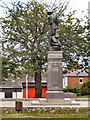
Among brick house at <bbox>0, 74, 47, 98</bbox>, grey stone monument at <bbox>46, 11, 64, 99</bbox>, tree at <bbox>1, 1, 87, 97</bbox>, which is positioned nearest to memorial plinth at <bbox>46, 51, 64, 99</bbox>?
grey stone monument at <bbox>46, 11, 64, 99</bbox>

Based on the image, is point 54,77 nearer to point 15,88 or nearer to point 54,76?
point 54,76

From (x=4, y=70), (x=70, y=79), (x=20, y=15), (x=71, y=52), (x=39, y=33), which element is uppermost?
(x=20, y=15)

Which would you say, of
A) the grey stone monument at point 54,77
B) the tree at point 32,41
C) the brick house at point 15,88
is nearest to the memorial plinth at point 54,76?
the grey stone monument at point 54,77

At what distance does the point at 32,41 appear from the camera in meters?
18.1

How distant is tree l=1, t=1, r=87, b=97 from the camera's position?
676 inches

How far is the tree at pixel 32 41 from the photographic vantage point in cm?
1716

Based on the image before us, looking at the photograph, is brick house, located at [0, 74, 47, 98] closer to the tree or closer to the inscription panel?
the tree

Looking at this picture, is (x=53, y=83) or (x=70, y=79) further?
(x=70, y=79)

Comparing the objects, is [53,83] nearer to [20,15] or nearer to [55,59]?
[55,59]

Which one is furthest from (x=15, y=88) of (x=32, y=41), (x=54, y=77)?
(x=54, y=77)

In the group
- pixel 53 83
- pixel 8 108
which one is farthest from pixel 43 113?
pixel 53 83

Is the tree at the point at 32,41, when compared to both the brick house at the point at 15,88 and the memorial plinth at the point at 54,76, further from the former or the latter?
the brick house at the point at 15,88

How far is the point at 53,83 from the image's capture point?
1218 cm

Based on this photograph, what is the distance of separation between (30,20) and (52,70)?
6.93 m
